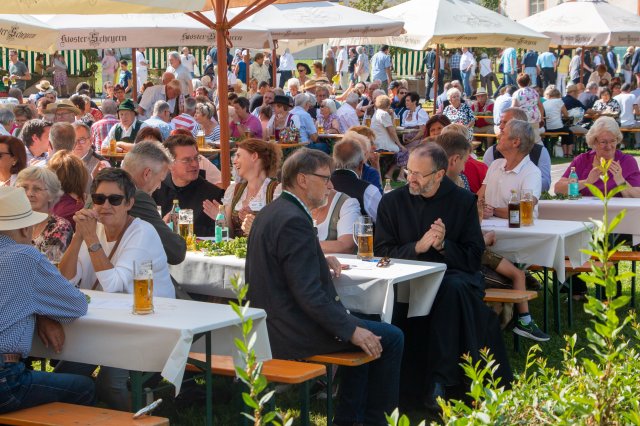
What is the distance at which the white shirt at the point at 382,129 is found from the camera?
16219mm

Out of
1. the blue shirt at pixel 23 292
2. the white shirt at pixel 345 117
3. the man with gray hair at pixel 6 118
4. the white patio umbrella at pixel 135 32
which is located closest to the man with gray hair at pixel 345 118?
the white shirt at pixel 345 117

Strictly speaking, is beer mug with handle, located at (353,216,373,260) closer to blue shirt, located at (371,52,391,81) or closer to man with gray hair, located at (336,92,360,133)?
man with gray hair, located at (336,92,360,133)

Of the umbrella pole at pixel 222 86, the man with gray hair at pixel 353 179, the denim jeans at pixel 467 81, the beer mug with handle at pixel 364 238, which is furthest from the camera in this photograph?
the denim jeans at pixel 467 81

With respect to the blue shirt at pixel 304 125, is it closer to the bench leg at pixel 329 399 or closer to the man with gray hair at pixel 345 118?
the man with gray hair at pixel 345 118

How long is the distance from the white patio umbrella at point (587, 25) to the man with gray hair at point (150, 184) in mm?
14179

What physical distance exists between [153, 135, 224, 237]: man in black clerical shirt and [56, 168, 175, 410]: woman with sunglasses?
206 centimetres

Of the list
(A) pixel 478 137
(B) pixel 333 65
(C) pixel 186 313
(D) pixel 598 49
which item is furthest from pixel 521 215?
(D) pixel 598 49

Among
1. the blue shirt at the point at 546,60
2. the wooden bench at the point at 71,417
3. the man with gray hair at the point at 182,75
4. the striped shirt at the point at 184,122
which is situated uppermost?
the blue shirt at the point at 546,60

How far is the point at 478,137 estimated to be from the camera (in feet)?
65.4

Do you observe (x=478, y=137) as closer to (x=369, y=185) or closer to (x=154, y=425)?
(x=369, y=185)

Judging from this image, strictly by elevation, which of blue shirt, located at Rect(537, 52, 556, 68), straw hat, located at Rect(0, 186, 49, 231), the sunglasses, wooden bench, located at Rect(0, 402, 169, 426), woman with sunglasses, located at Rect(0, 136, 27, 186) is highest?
blue shirt, located at Rect(537, 52, 556, 68)

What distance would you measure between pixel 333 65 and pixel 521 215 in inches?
1137

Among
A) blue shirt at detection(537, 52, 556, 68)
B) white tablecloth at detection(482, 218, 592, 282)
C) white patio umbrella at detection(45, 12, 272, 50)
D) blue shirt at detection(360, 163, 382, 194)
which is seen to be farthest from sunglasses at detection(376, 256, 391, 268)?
blue shirt at detection(537, 52, 556, 68)

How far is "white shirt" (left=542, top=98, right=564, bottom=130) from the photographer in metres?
19.7
